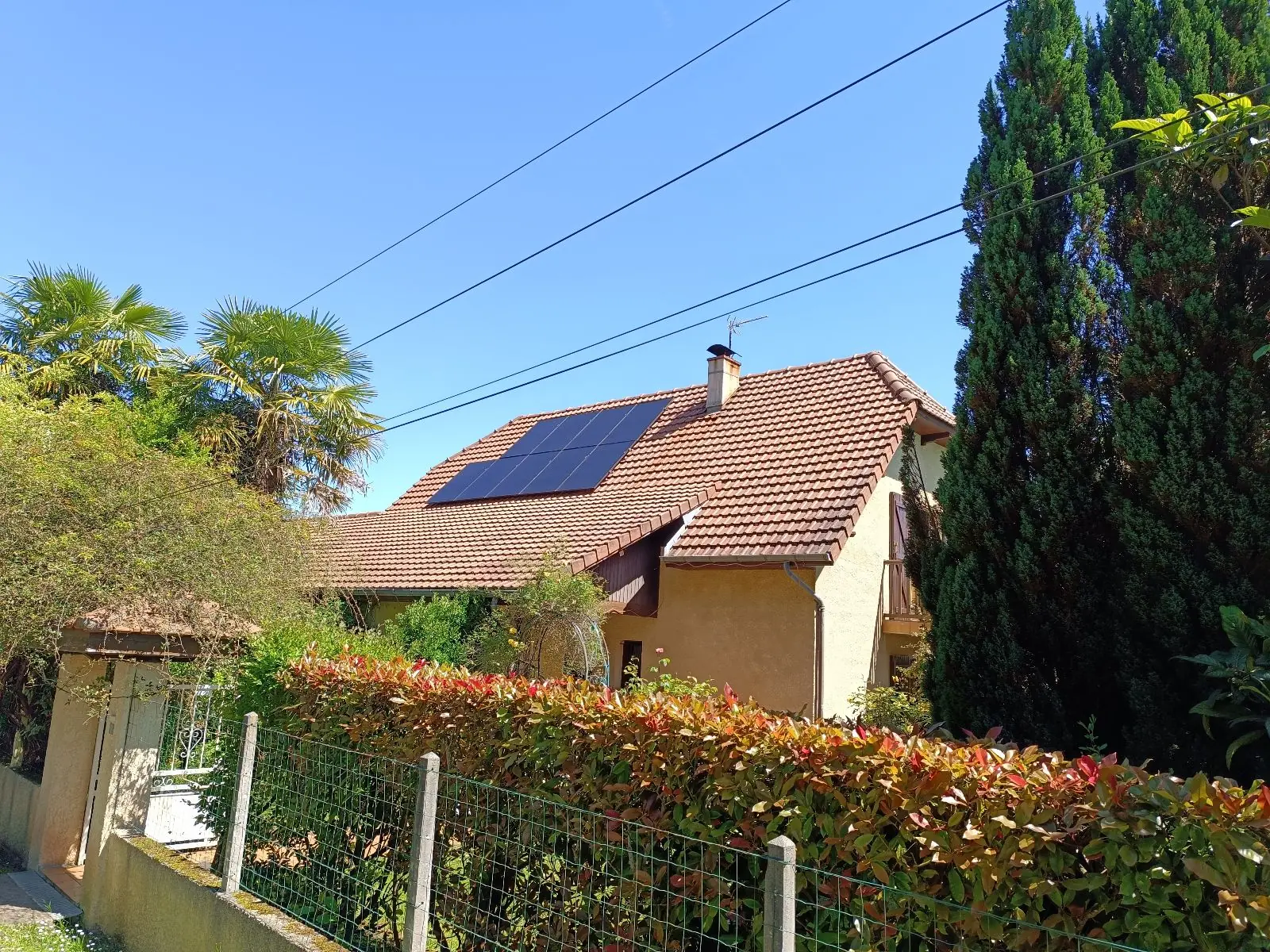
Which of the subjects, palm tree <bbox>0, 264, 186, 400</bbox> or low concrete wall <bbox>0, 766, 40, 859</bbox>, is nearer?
low concrete wall <bbox>0, 766, 40, 859</bbox>

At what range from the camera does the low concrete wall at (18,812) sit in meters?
8.26

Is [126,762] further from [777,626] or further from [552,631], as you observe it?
[777,626]

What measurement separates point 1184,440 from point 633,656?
8.92 m

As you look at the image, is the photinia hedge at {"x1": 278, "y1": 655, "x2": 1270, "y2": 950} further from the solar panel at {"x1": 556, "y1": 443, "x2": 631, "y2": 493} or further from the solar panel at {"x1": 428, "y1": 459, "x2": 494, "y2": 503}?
the solar panel at {"x1": 428, "y1": 459, "x2": 494, "y2": 503}

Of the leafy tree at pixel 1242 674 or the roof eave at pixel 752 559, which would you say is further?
the roof eave at pixel 752 559

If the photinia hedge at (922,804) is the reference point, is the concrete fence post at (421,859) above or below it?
below

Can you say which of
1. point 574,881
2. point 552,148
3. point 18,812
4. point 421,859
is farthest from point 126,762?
point 552,148

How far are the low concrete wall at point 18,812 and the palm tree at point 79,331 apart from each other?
7767 mm

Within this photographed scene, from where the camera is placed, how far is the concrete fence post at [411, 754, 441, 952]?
430 centimetres

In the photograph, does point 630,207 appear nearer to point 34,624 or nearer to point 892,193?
point 892,193

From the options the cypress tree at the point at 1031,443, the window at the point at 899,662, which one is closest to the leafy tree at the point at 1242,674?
the cypress tree at the point at 1031,443

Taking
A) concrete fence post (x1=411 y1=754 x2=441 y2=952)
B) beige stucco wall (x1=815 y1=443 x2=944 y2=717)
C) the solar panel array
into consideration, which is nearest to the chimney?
the solar panel array

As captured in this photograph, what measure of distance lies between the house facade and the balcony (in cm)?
2

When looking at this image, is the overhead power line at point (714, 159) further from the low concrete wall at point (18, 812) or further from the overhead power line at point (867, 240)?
the low concrete wall at point (18, 812)
